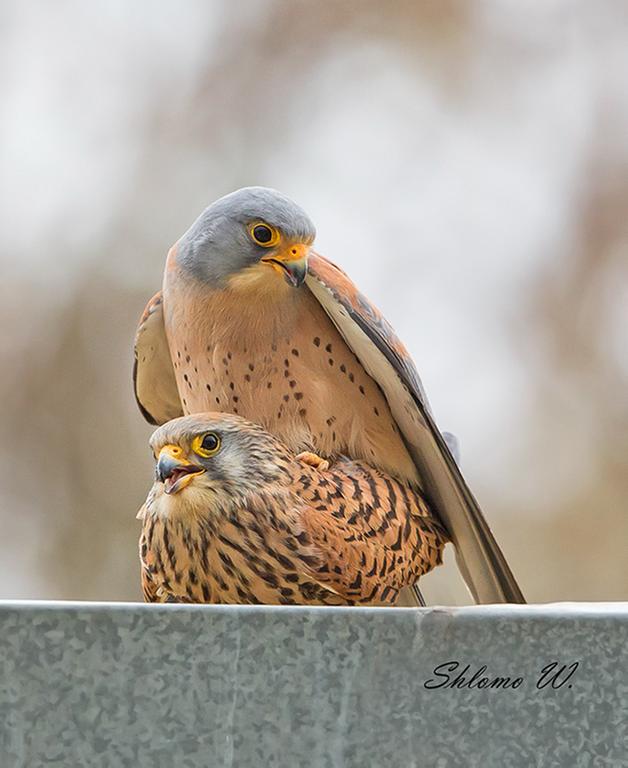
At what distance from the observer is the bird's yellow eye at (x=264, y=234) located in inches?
73.2

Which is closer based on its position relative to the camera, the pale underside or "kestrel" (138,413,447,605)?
"kestrel" (138,413,447,605)

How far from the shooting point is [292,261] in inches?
73.2

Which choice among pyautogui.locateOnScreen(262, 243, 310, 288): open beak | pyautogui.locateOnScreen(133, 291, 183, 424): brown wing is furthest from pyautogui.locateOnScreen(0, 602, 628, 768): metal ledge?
pyautogui.locateOnScreen(133, 291, 183, 424): brown wing


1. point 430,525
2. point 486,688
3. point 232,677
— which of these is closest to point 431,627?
point 486,688

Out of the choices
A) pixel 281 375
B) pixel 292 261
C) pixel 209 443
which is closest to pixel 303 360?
pixel 281 375

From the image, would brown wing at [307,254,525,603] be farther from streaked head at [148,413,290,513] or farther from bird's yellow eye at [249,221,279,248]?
streaked head at [148,413,290,513]

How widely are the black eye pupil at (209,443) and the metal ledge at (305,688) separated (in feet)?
2.02

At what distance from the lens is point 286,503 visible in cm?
166

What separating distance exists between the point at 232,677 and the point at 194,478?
584 mm

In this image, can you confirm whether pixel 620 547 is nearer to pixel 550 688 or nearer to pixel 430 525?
pixel 430 525

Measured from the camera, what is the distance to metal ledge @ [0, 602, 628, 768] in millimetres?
1059

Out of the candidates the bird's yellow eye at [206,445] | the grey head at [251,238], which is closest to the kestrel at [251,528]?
the bird's yellow eye at [206,445]

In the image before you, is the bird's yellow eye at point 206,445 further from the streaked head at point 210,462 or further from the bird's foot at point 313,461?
the bird's foot at point 313,461

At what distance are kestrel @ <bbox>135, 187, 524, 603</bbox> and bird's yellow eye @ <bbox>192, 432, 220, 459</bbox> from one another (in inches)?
7.9
